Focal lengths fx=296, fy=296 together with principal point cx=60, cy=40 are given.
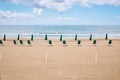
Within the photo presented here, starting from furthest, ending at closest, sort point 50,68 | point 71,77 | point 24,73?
point 50,68, point 24,73, point 71,77

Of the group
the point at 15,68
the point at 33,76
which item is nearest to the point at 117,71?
the point at 33,76

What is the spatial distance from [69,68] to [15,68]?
274 cm

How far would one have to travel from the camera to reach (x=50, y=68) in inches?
589

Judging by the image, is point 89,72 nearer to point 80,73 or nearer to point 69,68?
point 80,73

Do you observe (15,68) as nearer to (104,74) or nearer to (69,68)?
(69,68)

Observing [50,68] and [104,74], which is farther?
[50,68]

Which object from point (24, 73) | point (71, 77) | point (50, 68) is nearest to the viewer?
point (71, 77)

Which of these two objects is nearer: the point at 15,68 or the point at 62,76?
the point at 62,76

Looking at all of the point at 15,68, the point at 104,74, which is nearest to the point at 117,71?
the point at 104,74

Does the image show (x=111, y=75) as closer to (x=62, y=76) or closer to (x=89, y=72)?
(x=89, y=72)

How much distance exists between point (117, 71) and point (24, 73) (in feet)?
14.5

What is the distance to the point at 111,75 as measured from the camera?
13133 mm

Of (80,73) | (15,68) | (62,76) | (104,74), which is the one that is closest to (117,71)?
(104,74)

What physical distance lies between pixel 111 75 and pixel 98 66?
256cm
